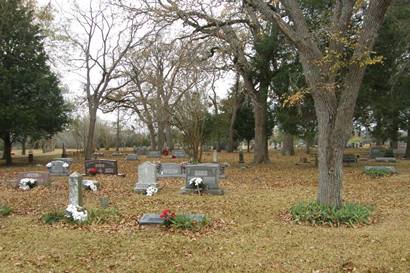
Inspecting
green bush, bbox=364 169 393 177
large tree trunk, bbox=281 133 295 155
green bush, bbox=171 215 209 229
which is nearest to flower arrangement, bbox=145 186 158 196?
green bush, bbox=171 215 209 229

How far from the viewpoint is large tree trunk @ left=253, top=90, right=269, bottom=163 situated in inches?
940

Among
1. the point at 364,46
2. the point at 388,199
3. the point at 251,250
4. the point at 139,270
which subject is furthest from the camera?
the point at 388,199

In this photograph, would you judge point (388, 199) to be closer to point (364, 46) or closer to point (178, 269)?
point (364, 46)

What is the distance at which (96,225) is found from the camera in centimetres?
839

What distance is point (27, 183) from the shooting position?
14.0 m

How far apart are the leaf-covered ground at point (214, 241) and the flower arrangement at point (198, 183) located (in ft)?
3.09

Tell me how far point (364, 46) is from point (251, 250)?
4.72 metres

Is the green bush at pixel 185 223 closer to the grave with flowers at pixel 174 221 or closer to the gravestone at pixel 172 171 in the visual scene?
the grave with flowers at pixel 174 221

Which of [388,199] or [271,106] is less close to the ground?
[271,106]

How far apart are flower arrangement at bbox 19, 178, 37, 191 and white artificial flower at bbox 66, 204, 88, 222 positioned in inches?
238

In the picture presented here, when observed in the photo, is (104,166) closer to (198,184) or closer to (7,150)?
(198,184)

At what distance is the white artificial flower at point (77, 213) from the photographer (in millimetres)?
8413

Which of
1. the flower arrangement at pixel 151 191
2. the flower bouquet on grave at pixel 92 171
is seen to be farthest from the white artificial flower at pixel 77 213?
the flower bouquet on grave at pixel 92 171

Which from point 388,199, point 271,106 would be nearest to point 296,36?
point 388,199
